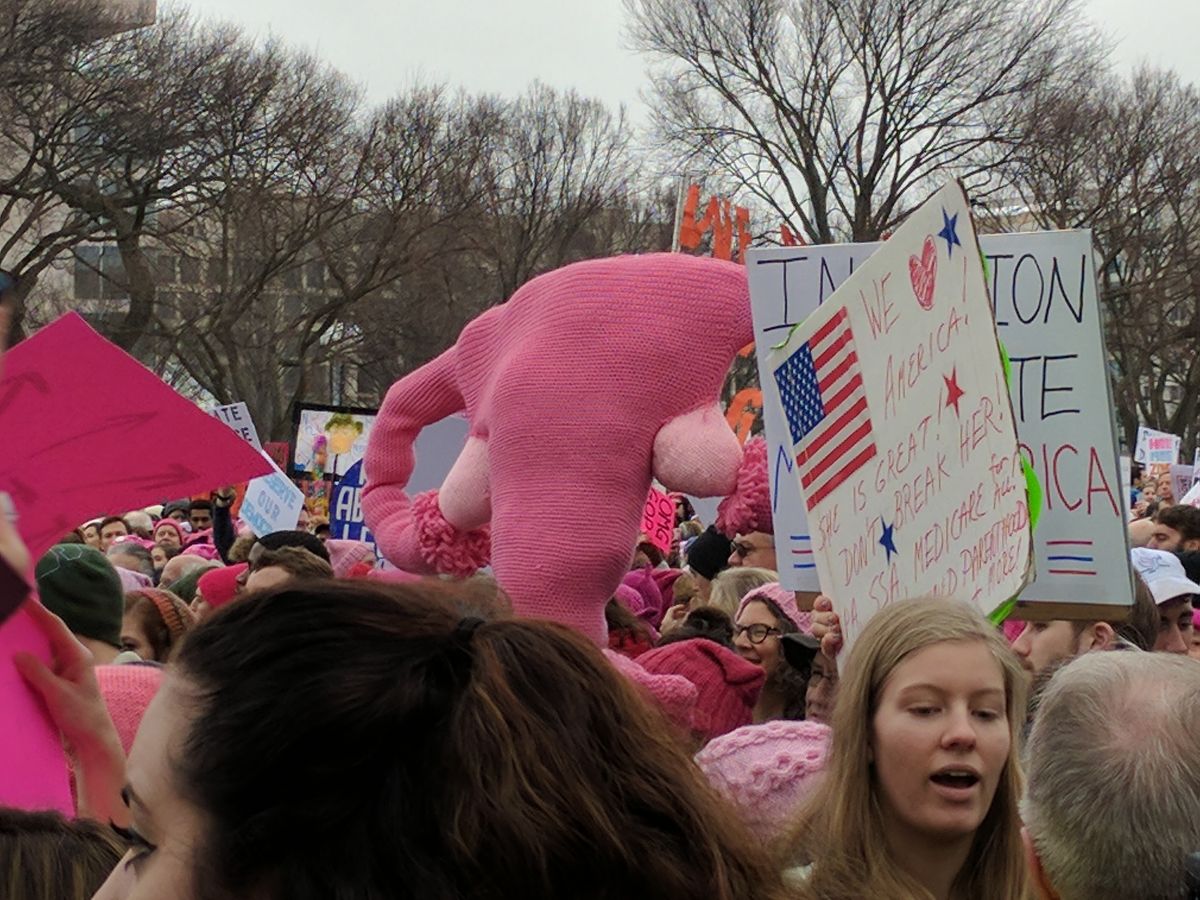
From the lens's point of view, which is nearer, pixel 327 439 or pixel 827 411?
pixel 827 411

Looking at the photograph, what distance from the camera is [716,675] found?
398 centimetres

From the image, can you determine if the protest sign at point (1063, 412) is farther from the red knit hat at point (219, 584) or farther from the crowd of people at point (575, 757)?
the red knit hat at point (219, 584)

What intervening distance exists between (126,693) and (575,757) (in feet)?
5.98

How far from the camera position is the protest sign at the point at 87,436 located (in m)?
2.00

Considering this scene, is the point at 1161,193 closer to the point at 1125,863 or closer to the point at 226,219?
the point at 226,219

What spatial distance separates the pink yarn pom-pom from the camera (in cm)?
436

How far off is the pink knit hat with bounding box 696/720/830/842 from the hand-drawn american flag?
606 mm

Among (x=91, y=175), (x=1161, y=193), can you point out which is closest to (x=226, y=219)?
(x=91, y=175)

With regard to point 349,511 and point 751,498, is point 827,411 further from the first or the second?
point 349,511

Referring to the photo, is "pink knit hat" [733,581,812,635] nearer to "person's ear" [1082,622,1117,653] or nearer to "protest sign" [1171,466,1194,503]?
"person's ear" [1082,622,1117,653]

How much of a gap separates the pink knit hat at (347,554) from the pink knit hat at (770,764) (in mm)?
4075

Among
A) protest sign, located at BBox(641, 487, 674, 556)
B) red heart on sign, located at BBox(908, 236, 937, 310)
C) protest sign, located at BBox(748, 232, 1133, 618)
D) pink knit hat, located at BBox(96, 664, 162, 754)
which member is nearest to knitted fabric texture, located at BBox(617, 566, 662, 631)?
protest sign, located at BBox(641, 487, 674, 556)

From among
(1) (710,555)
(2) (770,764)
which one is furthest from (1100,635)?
(1) (710,555)

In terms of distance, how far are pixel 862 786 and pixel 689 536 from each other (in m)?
11.4
